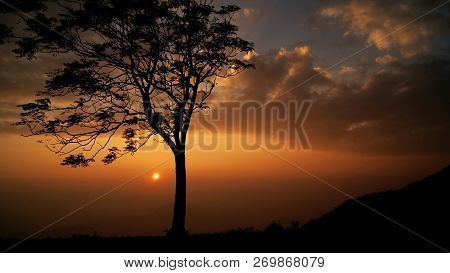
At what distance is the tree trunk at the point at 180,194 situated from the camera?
20.8 metres

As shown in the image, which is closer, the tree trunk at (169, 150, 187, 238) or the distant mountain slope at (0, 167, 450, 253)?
the distant mountain slope at (0, 167, 450, 253)

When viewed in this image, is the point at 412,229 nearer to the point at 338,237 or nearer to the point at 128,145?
the point at 338,237

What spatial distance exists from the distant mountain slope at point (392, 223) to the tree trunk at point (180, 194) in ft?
21.2

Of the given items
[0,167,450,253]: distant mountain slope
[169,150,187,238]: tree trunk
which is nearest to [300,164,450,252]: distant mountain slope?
[0,167,450,253]: distant mountain slope

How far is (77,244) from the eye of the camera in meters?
18.8

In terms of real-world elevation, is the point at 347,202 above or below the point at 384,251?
above

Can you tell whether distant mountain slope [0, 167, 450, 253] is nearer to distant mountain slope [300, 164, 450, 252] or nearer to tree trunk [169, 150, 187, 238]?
distant mountain slope [300, 164, 450, 252]

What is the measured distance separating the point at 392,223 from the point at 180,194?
1088cm

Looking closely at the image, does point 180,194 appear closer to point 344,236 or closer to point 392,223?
point 344,236

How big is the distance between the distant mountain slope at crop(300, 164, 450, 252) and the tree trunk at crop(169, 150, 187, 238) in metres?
6.46

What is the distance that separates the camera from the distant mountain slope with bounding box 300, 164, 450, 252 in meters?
15.9

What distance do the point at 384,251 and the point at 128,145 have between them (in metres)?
14.3

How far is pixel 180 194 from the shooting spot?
21172mm

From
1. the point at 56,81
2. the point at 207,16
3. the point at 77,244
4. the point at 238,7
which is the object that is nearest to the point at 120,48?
the point at 56,81
